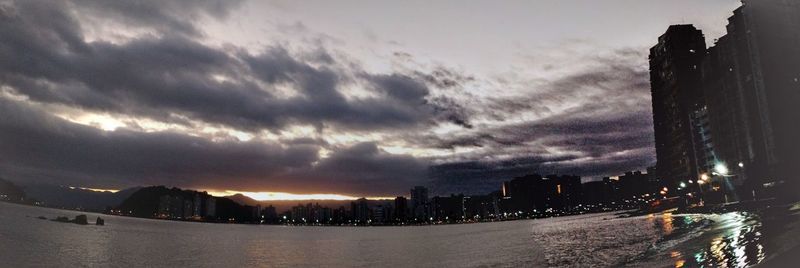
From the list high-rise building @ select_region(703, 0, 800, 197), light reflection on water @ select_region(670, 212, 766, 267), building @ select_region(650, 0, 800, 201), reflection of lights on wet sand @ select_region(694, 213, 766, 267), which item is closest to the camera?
reflection of lights on wet sand @ select_region(694, 213, 766, 267)

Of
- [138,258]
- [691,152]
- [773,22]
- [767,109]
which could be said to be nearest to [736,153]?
[767,109]

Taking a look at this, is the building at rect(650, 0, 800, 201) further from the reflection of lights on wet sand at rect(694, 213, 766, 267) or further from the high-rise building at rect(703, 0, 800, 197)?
the reflection of lights on wet sand at rect(694, 213, 766, 267)

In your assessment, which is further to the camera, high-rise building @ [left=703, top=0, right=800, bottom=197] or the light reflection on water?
high-rise building @ [left=703, top=0, right=800, bottom=197]

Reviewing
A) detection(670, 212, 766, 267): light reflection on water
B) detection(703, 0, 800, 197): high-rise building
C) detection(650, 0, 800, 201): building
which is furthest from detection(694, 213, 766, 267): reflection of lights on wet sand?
detection(703, 0, 800, 197): high-rise building

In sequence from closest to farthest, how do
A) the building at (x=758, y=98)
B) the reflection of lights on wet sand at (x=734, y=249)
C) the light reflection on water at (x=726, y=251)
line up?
the reflection of lights on wet sand at (x=734, y=249), the light reflection on water at (x=726, y=251), the building at (x=758, y=98)

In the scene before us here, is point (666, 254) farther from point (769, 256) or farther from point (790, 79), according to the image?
point (790, 79)

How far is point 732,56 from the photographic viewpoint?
14125 cm

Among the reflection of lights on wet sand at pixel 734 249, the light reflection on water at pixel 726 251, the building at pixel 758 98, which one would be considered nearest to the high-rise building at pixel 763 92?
the building at pixel 758 98

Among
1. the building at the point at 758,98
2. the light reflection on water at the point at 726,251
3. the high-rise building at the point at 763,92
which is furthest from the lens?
the high-rise building at the point at 763,92

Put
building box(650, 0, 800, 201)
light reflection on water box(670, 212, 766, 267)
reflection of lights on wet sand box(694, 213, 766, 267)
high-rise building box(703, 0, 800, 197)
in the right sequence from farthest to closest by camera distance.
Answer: high-rise building box(703, 0, 800, 197)
building box(650, 0, 800, 201)
light reflection on water box(670, 212, 766, 267)
reflection of lights on wet sand box(694, 213, 766, 267)

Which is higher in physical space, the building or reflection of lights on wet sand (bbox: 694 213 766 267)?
the building

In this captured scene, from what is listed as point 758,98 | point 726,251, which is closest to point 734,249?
point 726,251

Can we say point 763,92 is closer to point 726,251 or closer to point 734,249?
point 734,249

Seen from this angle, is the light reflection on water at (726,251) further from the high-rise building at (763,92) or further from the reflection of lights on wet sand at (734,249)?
the high-rise building at (763,92)
